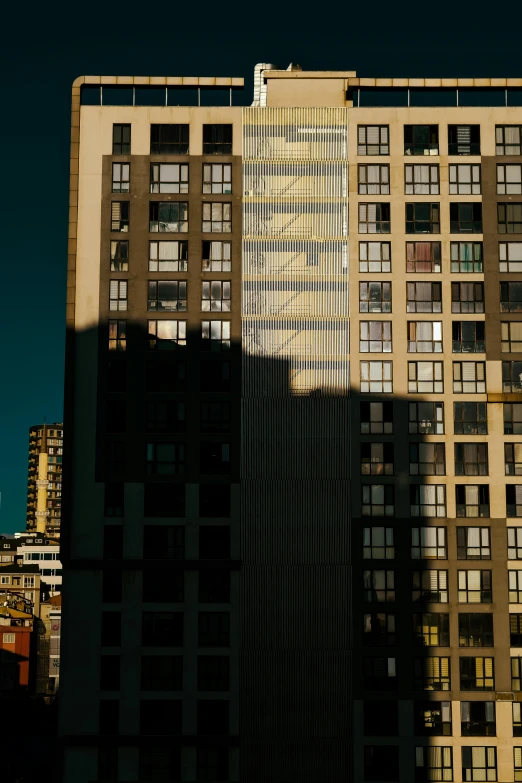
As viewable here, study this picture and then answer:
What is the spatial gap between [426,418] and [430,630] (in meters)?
15.8

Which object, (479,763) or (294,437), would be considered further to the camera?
(294,437)

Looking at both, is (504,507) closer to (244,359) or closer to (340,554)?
(340,554)

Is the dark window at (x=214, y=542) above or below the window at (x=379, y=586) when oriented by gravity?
above

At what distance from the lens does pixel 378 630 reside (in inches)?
3029

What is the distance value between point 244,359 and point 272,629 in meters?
20.4

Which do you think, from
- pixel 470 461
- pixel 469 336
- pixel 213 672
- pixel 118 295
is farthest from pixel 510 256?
pixel 213 672

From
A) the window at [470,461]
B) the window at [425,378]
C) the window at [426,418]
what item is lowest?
the window at [470,461]

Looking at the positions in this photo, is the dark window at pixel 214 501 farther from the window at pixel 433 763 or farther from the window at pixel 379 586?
the window at pixel 433 763

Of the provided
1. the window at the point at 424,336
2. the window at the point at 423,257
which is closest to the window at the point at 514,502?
the window at the point at 424,336

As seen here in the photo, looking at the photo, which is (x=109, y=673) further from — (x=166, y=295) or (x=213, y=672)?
(x=166, y=295)

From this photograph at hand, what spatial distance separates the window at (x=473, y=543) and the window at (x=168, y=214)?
3212cm

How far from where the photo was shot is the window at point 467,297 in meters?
81.6

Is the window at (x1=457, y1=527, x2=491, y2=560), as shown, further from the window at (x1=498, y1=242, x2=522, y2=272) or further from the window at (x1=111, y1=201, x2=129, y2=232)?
the window at (x1=111, y1=201, x2=129, y2=232)

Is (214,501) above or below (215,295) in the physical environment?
below
